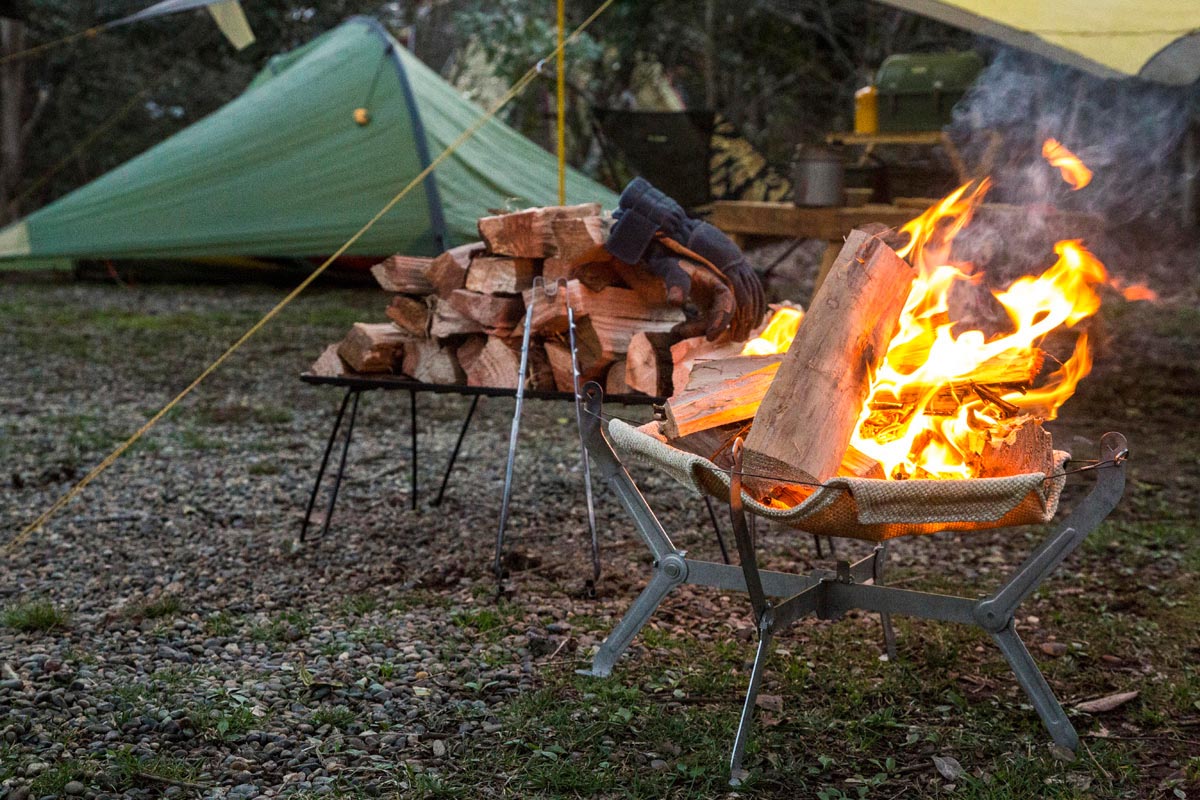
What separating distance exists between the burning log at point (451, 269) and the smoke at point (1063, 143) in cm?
187

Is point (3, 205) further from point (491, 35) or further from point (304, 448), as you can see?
point (304, 448)

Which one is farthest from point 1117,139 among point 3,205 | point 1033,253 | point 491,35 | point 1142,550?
point 3,205

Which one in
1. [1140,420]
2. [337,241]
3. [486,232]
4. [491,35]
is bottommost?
[1140,420]

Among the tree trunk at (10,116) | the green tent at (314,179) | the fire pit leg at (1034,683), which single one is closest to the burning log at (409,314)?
the fire pit leg at (1034,683)

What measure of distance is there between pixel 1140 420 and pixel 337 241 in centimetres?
464

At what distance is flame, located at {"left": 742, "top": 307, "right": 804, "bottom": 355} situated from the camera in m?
→ 2.59

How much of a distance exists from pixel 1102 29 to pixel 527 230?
8.09 ft

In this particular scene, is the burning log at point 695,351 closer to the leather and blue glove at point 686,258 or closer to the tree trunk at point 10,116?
the leather and blue glove at point 686,258

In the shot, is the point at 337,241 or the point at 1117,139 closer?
the point at 337,241

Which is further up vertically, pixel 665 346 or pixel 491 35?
pixel 491 35

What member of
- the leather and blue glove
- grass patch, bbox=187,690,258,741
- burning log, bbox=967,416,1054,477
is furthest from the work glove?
grass patch, bbox=187,690,258,741

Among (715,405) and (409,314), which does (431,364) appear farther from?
(715,405)

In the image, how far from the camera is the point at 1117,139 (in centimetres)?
779

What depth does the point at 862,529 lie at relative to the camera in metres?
1.90
